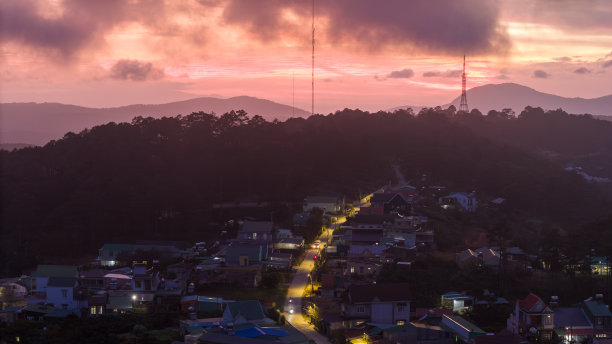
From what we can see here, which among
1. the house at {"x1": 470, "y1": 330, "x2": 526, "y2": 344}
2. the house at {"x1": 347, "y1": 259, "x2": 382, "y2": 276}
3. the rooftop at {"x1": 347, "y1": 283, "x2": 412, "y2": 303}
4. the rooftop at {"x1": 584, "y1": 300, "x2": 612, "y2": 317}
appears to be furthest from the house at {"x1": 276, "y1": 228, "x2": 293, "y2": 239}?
the house at {"x1": 470, "y1": 330, "x2": 526, "y2": 344}

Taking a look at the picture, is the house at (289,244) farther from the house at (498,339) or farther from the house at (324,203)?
the house at (498,339)

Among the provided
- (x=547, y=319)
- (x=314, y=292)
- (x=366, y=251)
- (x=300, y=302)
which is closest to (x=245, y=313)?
(x=300, y=302)

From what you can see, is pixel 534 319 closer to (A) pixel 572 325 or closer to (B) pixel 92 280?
(A) pixel 572 325

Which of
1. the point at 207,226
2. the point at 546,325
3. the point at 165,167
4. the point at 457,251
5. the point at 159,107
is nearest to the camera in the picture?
the point at 546,325

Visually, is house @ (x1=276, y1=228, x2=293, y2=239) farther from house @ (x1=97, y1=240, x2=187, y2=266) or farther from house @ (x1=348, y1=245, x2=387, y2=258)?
house @ (x1=97, y1=240, x2=187, y2=266)

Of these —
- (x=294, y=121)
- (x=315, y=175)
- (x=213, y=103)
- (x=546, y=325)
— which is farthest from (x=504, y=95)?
(x=546, y=325)

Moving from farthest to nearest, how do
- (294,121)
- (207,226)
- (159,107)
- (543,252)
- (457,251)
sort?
(159,107), (294,121), (207,226), (457,251), (543,252)

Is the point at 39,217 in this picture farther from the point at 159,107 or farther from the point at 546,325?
the point at 159,107
